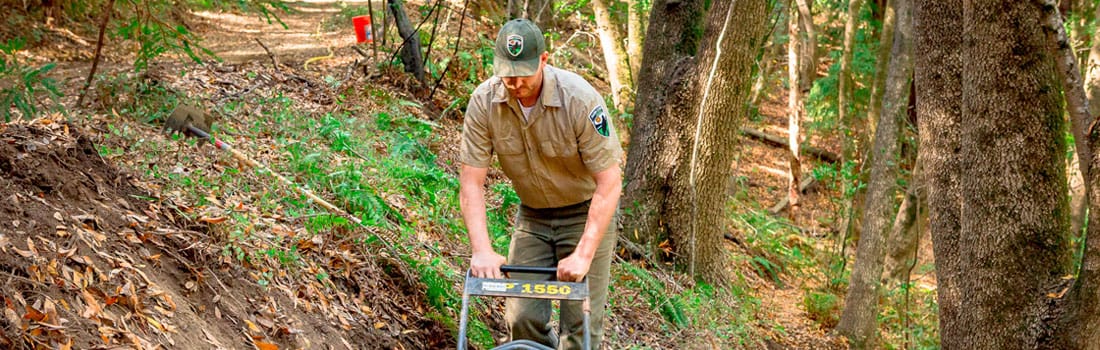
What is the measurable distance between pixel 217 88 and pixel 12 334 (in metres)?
6.84

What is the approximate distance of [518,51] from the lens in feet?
15.0

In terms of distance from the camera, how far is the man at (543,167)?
186 inches

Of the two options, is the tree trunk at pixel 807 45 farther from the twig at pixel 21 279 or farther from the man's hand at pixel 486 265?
the twig at pixel 21 279

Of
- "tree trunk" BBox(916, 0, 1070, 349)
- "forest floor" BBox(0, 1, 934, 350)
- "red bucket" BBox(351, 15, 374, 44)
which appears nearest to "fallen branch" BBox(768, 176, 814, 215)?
"forest floor" BBox(0, 1, 934, 350)

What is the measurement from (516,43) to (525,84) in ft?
0.71

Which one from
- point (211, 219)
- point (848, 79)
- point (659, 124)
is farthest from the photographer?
point (848, 79)

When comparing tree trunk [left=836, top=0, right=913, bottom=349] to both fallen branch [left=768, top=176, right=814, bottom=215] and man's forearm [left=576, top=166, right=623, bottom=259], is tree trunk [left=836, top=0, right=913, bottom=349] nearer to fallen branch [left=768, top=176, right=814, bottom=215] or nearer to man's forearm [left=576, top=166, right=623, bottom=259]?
fallen branch [left=768, top=176, right=814, bottom=215]

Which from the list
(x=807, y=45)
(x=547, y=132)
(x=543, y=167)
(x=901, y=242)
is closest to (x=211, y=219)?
(x=543, y=167)

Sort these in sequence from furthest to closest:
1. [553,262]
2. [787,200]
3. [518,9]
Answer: [787,200]
[518,9]
[553,262]

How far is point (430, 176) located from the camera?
9.30 meters

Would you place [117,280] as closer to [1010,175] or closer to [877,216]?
[1010,175]

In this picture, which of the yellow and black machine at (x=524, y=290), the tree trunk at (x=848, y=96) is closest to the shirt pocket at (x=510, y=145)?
the yellow and black machine at (x=524, y=290)

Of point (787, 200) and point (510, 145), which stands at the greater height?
point (510, 145)

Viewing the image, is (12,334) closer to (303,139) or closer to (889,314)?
(303,139)
